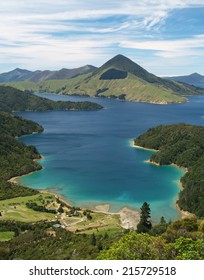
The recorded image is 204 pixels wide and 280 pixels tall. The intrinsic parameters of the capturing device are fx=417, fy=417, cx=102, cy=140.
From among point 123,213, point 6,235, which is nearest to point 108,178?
point 123,213

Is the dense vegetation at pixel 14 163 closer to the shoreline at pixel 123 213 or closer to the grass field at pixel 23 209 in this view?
the grass field at pixel 23 209

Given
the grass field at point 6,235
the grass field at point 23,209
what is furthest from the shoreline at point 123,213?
the grass field at point 6,235

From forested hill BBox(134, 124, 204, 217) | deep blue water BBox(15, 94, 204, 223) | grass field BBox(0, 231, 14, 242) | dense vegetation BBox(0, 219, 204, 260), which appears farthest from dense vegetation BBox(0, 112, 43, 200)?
forested hill BBox(134, 124, 204, 217)

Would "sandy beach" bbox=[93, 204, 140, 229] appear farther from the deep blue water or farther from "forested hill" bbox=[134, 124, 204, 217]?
"forested hill" bbox=[134, 124, 204, 217]

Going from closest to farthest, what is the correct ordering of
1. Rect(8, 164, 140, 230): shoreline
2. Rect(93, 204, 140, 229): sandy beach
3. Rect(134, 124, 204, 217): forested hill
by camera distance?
Rect(93, 204, 140, 229): sandy beach, Rect(8, 164, 140, 230): shoreline, Rect(134, 124, 204, 217): forested hill

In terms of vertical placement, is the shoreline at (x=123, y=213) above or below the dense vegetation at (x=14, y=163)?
below

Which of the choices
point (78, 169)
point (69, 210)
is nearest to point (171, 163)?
point (78, 169)

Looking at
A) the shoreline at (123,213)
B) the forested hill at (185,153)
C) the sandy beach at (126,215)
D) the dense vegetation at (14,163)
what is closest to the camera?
the sandy beach at (126,215)

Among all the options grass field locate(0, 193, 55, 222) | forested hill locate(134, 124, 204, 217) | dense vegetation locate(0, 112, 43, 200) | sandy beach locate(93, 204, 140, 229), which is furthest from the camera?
dense vegetation locate(0, 112, 43, 200)

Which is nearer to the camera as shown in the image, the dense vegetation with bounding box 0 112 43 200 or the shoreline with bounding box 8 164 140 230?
the shoreline with bounding box 8 164 140 230

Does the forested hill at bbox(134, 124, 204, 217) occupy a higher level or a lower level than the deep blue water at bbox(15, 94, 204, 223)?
higher
